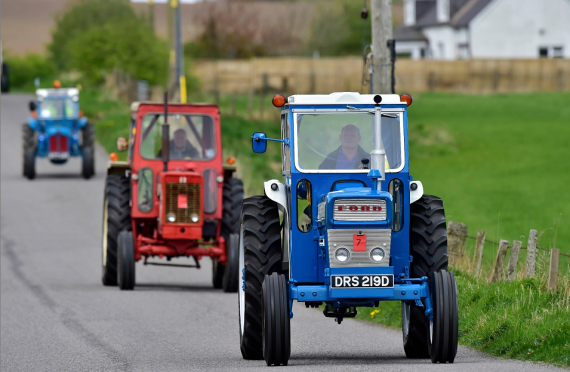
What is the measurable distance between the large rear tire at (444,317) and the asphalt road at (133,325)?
0.24 metres

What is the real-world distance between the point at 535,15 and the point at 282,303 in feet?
204

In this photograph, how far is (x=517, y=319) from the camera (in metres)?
10.6

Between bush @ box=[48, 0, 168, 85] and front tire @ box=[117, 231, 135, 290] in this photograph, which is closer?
front tire @ box=[117, 231, 135, 290]

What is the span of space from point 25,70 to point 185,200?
2366 inches

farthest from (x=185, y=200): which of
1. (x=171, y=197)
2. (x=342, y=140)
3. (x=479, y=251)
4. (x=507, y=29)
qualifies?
(x=507, y=29)

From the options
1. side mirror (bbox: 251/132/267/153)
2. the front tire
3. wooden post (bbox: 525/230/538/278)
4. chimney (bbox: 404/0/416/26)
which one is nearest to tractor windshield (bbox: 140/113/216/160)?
the front tire

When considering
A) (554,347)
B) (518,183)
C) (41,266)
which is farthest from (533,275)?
(518,183)

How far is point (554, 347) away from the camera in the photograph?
31.6 ft

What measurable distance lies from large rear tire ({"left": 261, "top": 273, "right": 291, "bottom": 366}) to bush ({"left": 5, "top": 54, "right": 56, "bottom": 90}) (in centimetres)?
6461

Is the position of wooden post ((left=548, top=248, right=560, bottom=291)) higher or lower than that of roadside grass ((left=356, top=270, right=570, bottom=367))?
higher

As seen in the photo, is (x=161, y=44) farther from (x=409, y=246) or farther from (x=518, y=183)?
(x=409, y=246)

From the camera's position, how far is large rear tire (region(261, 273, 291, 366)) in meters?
9.18

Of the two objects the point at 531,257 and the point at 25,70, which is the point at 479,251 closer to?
the point at 531,257

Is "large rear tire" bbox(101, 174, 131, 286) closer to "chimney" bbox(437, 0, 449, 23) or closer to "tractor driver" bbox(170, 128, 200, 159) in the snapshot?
"tractor driver" bbox(170, 128, 200, 159)
